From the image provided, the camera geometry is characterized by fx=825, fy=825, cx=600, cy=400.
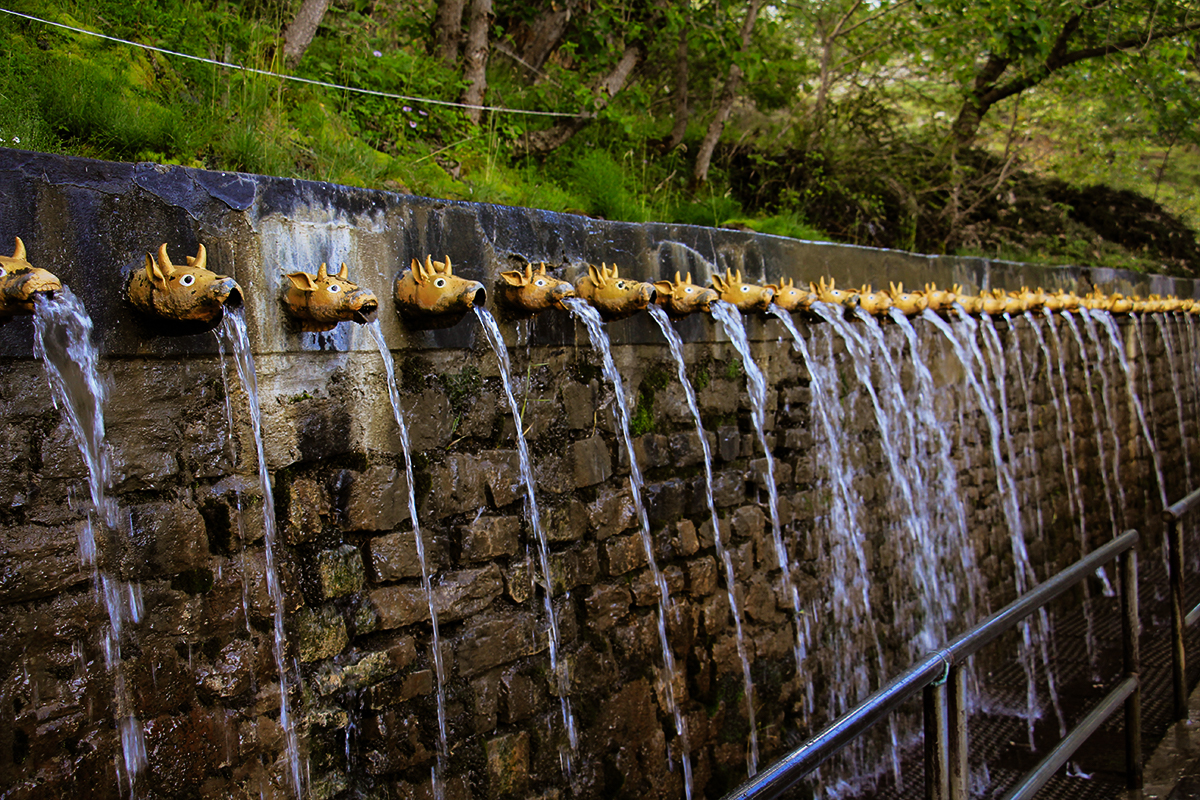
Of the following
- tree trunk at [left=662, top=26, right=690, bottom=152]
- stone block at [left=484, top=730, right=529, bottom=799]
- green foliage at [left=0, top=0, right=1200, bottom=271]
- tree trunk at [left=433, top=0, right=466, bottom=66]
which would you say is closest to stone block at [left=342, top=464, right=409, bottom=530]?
stone block at [left=484, top=730, right=529, bottom=799]

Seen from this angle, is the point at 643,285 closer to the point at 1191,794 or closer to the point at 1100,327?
the point at 1191,794

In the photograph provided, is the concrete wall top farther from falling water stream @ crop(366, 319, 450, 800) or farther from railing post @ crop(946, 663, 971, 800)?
railing post @ crop(946, 663, 971, 800)

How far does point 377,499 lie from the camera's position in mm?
2307

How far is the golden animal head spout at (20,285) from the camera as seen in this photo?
4.99ft

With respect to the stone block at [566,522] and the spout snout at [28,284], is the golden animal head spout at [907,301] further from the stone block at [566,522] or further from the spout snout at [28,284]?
the spout snout at [28,284]

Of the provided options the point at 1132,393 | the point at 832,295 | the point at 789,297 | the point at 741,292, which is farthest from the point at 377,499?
the point at 1132,393

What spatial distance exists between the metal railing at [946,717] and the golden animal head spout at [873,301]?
1.66m

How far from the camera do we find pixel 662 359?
3344 millimetres

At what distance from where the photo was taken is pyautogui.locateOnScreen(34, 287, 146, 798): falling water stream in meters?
1.71

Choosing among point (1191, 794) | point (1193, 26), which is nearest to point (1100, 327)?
point (1193, 26)

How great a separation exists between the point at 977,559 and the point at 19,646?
528cm

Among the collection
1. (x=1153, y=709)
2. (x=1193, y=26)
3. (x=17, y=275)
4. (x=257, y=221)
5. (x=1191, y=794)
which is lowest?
(x=1153, y=709)

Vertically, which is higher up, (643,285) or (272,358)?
(643,285)

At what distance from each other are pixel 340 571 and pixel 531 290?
3.27 ft
